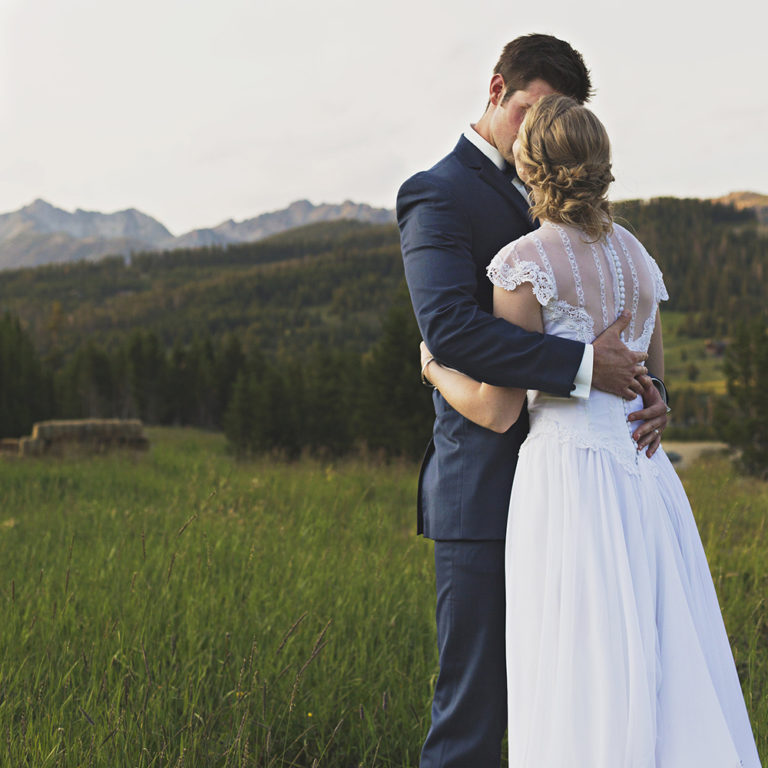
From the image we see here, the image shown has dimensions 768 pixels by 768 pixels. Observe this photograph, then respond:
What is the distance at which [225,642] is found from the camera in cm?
302

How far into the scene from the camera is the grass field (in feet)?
7.86

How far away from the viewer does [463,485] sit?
2.03 m

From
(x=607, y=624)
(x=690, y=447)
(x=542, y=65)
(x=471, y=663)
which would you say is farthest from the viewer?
(x=690, y=447)

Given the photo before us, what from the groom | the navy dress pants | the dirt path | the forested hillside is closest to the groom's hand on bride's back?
the groom

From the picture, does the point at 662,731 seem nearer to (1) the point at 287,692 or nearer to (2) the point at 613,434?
(2) the point at 613,434

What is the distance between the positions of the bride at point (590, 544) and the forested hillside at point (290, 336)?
29 cm

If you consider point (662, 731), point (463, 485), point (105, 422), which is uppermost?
point (463, 485)

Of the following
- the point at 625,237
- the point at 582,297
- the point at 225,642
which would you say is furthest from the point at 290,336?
the point at 582,297

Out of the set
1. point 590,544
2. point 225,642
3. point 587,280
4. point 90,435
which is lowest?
point 90,435

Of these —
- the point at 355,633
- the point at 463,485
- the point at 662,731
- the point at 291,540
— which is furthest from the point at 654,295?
the point at 291,540

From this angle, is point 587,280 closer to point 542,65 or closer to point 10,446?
point 542,65

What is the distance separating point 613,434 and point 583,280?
1.30 ft

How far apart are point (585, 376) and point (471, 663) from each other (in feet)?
2.63

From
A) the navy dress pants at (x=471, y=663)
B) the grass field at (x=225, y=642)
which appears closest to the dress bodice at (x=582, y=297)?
the navy dress pants at (x=471, y=663)
